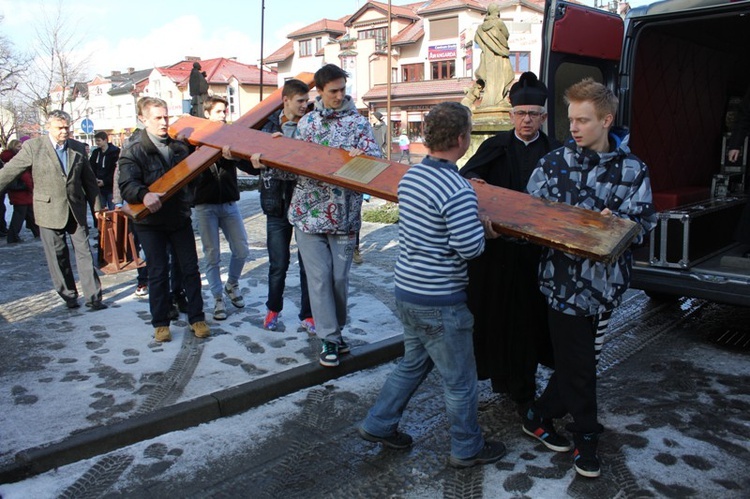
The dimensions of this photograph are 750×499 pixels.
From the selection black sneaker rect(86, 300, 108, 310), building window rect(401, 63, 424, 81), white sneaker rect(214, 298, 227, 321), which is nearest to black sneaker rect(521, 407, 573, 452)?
white sneaker rect(214, 298, 227, 321)

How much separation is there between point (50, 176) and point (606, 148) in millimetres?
5171

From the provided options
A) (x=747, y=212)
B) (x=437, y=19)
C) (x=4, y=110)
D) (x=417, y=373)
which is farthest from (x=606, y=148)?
(x=437, y=19)

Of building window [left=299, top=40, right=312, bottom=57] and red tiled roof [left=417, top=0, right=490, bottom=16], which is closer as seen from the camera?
red tiled roof [left=417, top=0, right=490, bottom=16]

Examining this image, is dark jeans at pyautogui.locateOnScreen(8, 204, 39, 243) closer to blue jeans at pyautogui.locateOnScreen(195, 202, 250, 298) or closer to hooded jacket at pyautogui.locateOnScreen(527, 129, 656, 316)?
blue jeans at pyautogui.locateOnScreen(195, 202, 250, 298)

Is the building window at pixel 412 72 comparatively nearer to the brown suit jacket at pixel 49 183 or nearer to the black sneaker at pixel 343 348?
the brown suit jacket at pixel 49 183

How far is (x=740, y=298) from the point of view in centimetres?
467

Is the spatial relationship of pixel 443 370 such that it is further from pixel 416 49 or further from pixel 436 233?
pixel 416 49

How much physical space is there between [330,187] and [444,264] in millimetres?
1629

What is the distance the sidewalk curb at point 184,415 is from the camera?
3.29m

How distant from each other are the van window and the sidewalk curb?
2513mm

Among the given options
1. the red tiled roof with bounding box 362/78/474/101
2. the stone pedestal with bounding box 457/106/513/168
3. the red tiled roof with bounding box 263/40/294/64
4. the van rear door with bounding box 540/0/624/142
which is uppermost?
the red tiled roof with bounding box 263/40/294/64

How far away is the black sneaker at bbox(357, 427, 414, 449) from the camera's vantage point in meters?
3.37

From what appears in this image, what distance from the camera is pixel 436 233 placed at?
2.85m

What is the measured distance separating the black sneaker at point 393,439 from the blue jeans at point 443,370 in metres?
0.03
